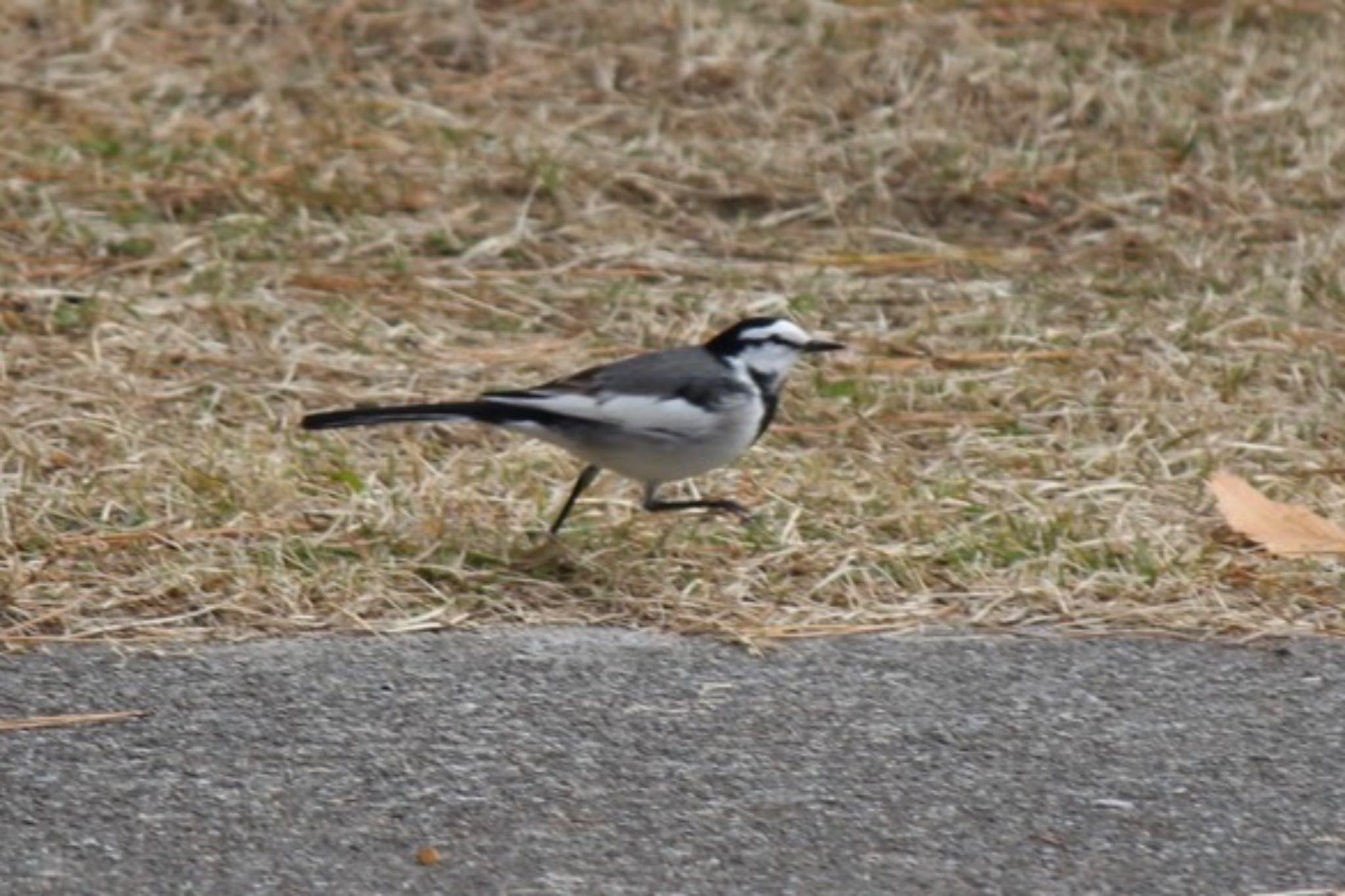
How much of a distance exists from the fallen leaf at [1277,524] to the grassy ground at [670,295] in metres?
0.09

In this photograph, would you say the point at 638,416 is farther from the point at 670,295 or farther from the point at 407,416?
the point at 670,295

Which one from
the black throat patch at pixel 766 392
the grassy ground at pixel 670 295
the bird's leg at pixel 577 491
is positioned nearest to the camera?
the grassy ground at pixel 670 295

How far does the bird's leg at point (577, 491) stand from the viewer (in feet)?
19.3

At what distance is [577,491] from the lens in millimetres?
5949

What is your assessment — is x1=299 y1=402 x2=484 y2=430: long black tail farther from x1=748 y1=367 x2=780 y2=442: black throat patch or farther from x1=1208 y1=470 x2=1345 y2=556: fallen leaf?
x1=1208 y1=470 x2=1345 y2=556: fallen leaf

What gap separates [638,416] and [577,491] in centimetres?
23

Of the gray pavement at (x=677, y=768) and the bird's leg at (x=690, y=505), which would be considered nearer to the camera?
the gray pavement at (x=677, y=768)

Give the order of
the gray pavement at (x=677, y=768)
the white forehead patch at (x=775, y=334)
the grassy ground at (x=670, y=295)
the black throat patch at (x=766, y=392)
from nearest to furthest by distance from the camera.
Result: the gray pavement at (x=677, y=768), the grassy ground at (x=670, y=295), the black throat patch at (x=766, y=392), the white forehead patch at (x=775, y=334)

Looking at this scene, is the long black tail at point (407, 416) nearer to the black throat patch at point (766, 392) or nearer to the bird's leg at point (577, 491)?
the bird's leg at point (577, 491)

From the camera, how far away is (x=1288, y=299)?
7.70m

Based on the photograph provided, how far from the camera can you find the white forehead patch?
6168 mm

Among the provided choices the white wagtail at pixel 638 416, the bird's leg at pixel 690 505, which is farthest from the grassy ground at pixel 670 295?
the white wagtail at pixel 638 416

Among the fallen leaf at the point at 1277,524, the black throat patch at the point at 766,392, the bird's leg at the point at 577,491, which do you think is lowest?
the fallen leaf at the point at 1277,524

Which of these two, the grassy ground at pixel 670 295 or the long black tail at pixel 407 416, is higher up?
the long black tail at pixel 407 416
